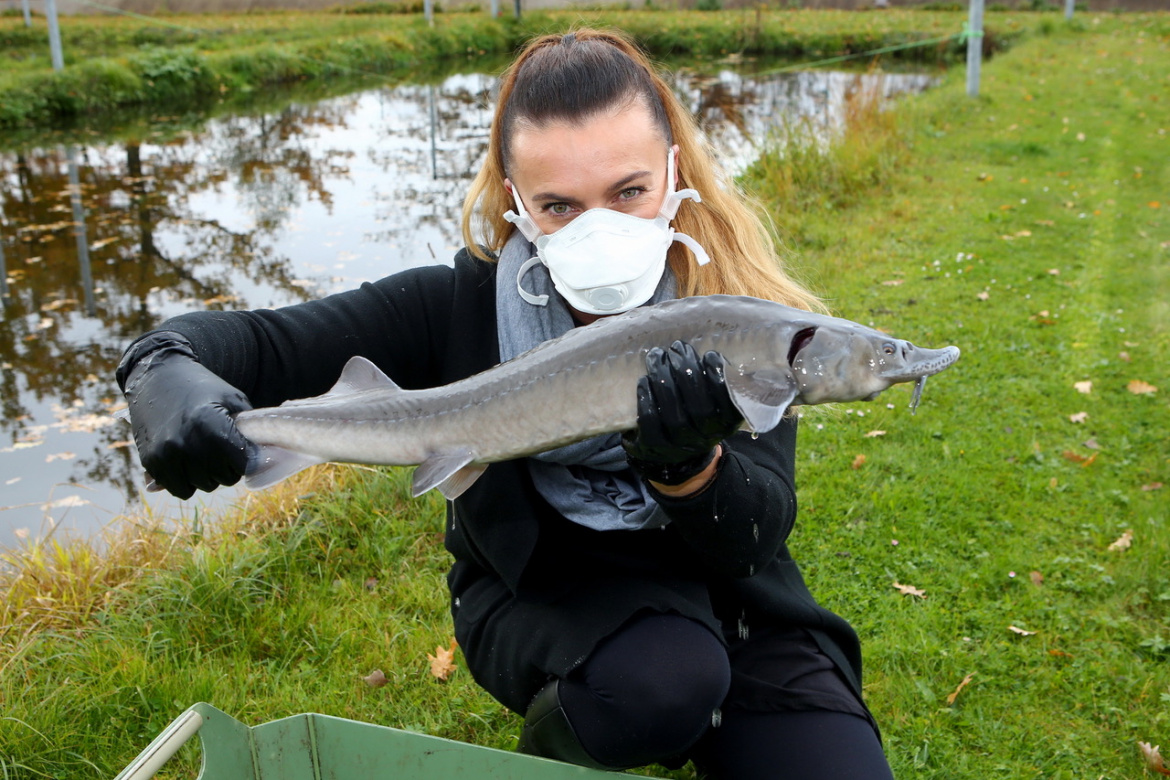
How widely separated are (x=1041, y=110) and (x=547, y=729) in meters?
14.6

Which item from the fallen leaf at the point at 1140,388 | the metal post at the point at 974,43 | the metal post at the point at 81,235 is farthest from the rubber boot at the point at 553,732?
the metal post at the point at 974,43

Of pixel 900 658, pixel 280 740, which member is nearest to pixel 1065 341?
pixel 900 658

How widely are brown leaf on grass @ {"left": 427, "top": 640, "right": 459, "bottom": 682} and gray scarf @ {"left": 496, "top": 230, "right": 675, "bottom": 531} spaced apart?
110cm

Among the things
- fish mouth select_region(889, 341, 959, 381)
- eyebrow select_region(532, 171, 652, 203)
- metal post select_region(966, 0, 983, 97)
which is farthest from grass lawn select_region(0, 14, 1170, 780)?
metal post select_region(966, 0, 983, 97)

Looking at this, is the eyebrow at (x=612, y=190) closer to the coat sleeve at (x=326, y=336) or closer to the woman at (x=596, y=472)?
the woman at (x=596, y=472)

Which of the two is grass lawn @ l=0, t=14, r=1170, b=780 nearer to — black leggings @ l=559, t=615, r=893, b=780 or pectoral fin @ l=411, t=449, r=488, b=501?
black leggings @ l=559, t=615, r=893, b=780

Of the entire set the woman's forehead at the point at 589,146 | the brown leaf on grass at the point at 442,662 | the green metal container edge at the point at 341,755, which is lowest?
the brown leaf on grass at the point at 442,662

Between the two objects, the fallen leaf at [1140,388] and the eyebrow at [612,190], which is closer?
the eyebrow at [612,190]

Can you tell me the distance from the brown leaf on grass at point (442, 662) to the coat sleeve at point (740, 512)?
3.93 feet

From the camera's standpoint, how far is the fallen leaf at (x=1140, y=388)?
16.8 feet

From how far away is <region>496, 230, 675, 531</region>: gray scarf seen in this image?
2.24 meters

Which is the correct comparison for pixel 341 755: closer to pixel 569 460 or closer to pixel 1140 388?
pixel 569 460

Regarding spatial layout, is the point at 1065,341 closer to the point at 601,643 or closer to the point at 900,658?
the point at 900,658

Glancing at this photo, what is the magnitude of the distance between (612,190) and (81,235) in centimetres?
944
